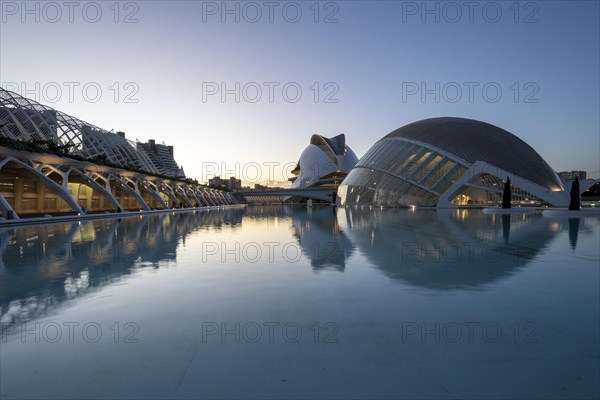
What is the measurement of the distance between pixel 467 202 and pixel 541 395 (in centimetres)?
6017

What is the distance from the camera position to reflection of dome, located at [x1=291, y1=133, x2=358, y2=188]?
375 feet

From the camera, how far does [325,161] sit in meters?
115

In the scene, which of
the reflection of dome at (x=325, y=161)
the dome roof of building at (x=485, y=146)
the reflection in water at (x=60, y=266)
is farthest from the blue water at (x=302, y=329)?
the reflection of dome at (x=325, y=161)

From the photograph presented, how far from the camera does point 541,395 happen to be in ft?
9.88

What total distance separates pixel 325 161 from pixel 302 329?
4382 inches

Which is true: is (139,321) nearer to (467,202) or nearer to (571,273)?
(571,273)

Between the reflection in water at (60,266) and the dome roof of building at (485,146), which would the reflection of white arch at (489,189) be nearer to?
the dome roof of building at (485,146)

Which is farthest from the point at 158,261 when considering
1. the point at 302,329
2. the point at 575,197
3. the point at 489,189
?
the point at 489,189

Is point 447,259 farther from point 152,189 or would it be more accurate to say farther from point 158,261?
point 152,189

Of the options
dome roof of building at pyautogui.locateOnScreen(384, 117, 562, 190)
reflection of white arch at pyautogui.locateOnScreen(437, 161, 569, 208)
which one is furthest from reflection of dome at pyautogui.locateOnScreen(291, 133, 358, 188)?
reflection of white arch at pyautogui.locateOnScreen(437, 161, 569, 208)

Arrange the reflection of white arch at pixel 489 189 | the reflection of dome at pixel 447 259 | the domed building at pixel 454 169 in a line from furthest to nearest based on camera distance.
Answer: the domed building at pixel 454 169 < the reflection of white arch at pixel 489 189 < the reflection of dome at pixel 447 259

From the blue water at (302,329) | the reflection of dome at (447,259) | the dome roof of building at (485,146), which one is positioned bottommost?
the blue water at (302,329)

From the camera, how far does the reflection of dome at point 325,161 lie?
4503 inches

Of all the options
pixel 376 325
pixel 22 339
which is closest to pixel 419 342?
pixel 376 325
